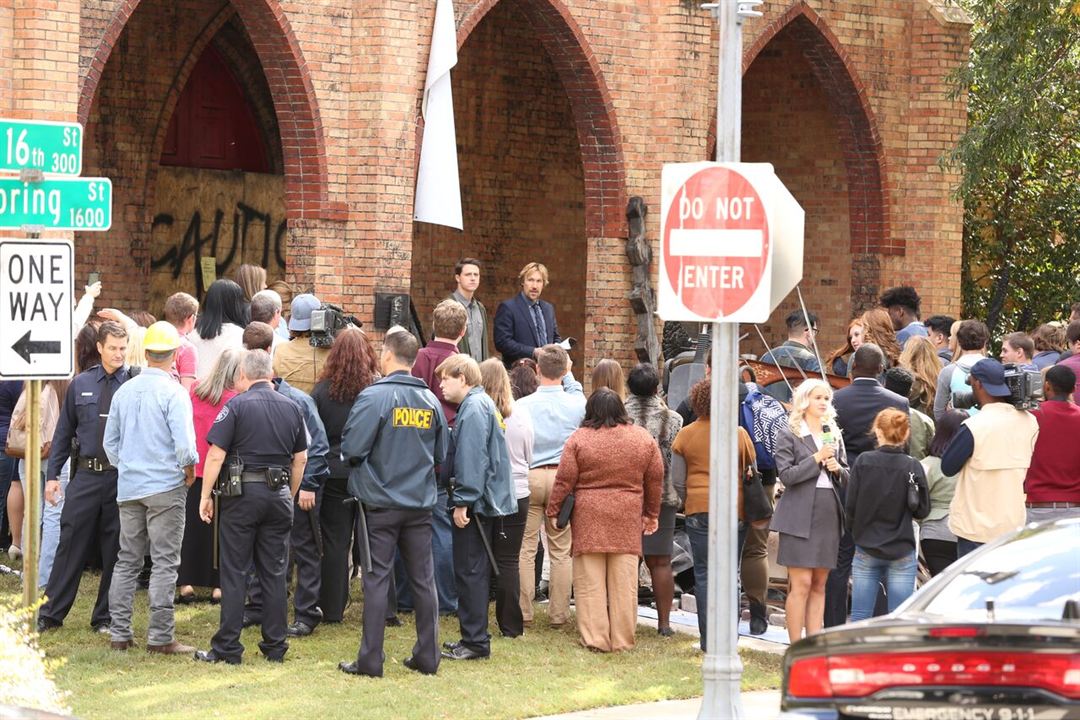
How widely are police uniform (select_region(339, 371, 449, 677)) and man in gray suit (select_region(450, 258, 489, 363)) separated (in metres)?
4.18

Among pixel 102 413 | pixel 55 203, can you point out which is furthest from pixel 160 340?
pixel 55 203

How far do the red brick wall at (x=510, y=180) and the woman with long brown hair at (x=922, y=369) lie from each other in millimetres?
10645

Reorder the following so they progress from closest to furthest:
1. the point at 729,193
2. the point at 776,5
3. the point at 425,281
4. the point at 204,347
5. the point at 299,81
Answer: the point at 729,193 < the point at 204,347 < the point at 299,81 < the point at 776,5 < the point at 425,281

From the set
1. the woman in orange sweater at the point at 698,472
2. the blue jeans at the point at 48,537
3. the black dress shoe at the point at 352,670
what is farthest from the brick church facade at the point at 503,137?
the black dress shoe at the point at 352,670

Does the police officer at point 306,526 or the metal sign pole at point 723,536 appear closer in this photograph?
the metal sign pole at point 723,536

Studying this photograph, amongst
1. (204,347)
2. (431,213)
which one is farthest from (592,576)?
(431,213)

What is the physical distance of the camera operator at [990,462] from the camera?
10.3 metres

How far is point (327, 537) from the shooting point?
11148 mm

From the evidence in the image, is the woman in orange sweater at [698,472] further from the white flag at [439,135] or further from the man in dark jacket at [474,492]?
the white flag at [439,135]

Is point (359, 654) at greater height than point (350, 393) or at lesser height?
lesser

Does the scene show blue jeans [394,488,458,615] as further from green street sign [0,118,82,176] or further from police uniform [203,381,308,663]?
green street sign [0,118,82,176]

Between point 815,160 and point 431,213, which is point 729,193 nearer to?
point 431,213

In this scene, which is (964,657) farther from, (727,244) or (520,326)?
(520,326)

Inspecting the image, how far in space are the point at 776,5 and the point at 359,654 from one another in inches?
486
